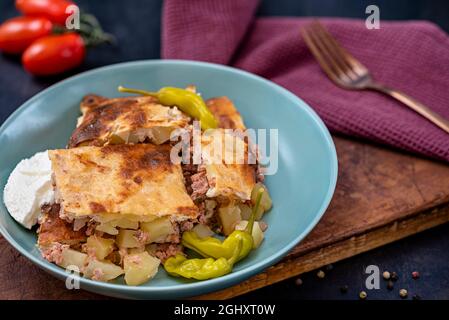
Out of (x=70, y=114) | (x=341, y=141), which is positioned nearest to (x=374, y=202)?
(x=341, y=141)

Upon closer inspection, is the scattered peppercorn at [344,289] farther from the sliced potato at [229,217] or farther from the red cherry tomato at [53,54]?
the red cherry tomato at [53,54]

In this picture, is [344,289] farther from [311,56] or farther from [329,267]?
[311,56]

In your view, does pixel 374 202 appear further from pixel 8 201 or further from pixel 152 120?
pixel 8 201

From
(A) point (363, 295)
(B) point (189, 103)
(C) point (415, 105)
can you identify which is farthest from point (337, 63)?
(A) point (363, 295)

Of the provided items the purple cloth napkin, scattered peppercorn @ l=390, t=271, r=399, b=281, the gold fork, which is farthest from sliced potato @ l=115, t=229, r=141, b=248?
the gold fork

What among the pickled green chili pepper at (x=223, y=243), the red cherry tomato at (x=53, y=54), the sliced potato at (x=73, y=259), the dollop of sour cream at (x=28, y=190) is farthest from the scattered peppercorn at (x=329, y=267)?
the red cherry tomato at (x=53, y=54)
